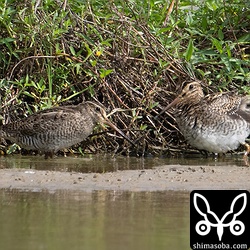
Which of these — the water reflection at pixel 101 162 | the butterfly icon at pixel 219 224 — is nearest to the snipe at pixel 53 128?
the water reflection at pixel 101 162

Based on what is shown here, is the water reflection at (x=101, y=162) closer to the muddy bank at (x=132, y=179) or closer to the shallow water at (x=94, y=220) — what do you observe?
the muddy bank at (x=132, y=179)

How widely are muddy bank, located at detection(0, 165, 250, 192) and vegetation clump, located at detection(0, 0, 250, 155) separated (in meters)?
1.66

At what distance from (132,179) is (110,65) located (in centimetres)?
248

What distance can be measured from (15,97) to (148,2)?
1930 mm

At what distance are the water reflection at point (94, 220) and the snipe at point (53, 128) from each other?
90.1 inches

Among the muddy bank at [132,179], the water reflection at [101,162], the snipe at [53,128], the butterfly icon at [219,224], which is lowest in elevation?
the butterfly icon at [219,224]

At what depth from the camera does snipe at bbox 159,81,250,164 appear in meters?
11.2

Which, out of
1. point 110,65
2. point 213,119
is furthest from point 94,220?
point 110,65

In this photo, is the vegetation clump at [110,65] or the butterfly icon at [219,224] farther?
the vegetation clump at [110,65]

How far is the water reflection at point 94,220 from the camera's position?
6.85 meters

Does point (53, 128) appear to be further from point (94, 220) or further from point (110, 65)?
point (94, 220)

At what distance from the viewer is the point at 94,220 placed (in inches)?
299

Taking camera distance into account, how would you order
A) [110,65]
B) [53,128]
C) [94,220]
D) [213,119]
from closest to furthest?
[94,220] < [53,128] < [213,119] < [110,65]

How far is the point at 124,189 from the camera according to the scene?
8.95 m
